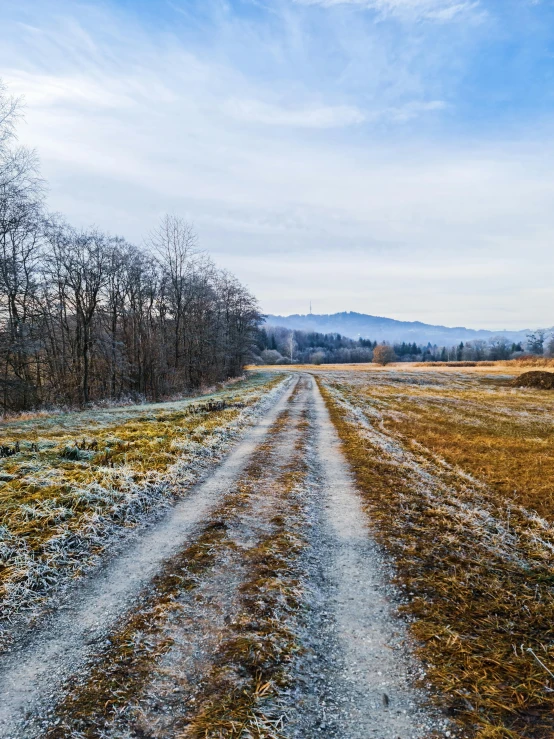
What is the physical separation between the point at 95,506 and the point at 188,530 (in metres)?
1.72

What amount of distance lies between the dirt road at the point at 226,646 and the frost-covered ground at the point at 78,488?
0.58 metres

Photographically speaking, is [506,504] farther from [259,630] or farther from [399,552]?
[259,630]

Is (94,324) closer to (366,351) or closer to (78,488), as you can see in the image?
(78,488)

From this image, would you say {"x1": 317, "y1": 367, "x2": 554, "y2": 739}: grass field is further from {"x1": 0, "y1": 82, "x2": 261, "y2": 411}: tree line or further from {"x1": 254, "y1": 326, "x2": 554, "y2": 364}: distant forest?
{"x1": 254, "y1": 326, "x2": 554, "y2": 364}: distant forest

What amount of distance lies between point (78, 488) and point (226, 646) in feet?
15.4

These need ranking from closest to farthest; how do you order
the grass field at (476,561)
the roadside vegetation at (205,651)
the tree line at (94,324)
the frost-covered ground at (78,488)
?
the roadside vegetation at (205,651), the grass field at (476,561), the frost-covered ground at (78,488), the tree line at (94,324)

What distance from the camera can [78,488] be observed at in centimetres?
665

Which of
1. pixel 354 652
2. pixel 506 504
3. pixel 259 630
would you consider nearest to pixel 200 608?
pixel 259 630

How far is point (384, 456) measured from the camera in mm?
10133

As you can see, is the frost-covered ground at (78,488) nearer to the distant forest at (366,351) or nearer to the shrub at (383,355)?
the shrub at (383,355)

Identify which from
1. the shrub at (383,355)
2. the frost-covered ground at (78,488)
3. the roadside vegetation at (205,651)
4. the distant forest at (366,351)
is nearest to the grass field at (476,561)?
the roadside vegetation at (205,651)

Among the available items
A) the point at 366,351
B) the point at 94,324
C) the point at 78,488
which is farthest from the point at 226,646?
the point at 366,351

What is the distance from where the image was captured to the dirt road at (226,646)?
2.55 meters

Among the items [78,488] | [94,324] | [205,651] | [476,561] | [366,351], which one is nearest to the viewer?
[205,651]
